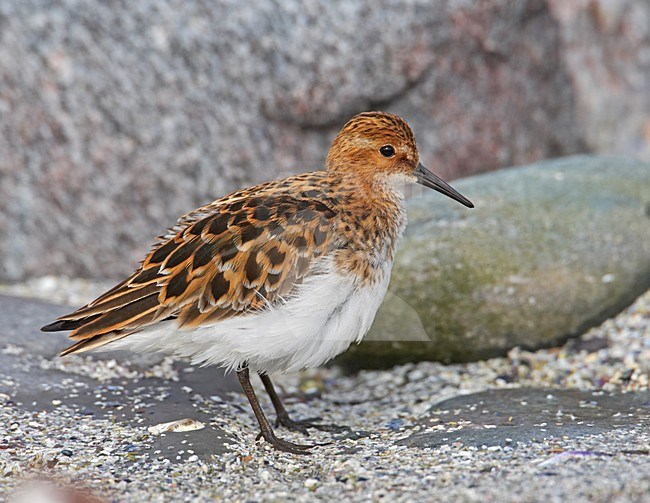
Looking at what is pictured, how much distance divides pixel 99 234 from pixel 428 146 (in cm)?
276

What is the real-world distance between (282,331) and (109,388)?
1258 millimetres

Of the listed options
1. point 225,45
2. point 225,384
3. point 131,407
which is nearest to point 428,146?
point 225,45

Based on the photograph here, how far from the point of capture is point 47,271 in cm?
762

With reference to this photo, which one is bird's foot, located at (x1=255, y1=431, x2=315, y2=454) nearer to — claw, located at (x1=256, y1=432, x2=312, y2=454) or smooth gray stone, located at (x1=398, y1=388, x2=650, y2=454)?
claw, located at (x1=256, y1=432, x2=312, y2=454)

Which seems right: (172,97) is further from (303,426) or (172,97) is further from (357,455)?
(357,455)

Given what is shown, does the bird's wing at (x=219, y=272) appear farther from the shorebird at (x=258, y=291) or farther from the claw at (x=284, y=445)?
the claw at (x=284, y=445)

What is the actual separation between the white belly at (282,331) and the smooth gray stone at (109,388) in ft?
1.28

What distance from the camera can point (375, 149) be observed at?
528cm

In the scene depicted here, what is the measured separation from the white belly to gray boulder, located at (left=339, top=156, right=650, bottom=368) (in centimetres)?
129

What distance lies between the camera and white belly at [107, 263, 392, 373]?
4.69 meters

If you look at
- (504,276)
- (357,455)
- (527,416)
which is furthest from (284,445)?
(504,276)

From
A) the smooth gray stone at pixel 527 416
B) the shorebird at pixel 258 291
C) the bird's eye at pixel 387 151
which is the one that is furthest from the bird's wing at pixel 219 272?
the smooth gray stone at pixel 527 416

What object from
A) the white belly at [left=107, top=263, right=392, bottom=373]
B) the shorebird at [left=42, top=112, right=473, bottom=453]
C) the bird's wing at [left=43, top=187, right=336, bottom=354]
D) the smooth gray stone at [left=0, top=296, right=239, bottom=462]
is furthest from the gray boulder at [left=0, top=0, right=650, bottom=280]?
the white belly at [left=107, top=263, right=392, bottom=373]

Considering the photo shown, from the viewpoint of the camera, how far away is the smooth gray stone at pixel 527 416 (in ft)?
Answer: 15.1
